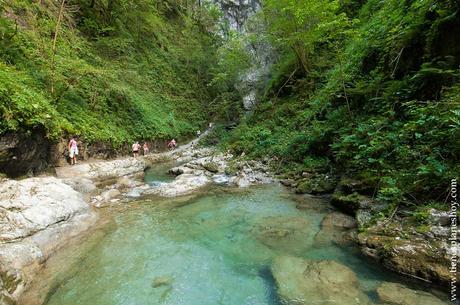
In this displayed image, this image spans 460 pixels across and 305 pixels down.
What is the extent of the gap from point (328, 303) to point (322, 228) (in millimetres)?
2474

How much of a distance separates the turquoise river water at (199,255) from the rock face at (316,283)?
0.59 ft

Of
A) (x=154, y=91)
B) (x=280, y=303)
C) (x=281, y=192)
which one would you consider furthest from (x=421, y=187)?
(x=154, y=91)

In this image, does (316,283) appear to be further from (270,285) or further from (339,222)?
(339,222)

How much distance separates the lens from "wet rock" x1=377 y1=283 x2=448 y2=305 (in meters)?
3.42

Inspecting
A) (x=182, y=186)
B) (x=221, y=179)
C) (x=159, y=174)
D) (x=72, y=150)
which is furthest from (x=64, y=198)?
(x=159, y=174)

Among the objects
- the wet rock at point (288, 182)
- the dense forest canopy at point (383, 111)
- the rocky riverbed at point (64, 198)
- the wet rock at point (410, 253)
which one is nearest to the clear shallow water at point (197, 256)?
the wet rock at point (410, 253)

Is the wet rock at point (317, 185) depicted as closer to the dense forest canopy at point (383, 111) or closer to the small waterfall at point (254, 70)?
the dense forest canopy at point (383, 111)

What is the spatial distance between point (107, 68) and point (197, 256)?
16126mm

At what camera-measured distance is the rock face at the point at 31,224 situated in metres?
4.21

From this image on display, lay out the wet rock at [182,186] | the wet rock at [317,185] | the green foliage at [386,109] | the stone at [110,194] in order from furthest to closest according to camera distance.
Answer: the wet rock at [182,186]
the stone at [110,194]
the wet rock at [317,185]
the green foliage at [386,109]

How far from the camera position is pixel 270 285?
4172 millimetres

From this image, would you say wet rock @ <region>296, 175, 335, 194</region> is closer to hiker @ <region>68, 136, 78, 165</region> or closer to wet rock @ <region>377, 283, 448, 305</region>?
wet rock @ <region>377, 283, 448, 305</region>

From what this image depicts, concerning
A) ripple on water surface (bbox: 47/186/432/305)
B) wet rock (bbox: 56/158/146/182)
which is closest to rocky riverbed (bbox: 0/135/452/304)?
ripple on water surface (bbox: 47/186/432/305)

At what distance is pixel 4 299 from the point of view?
364cm
